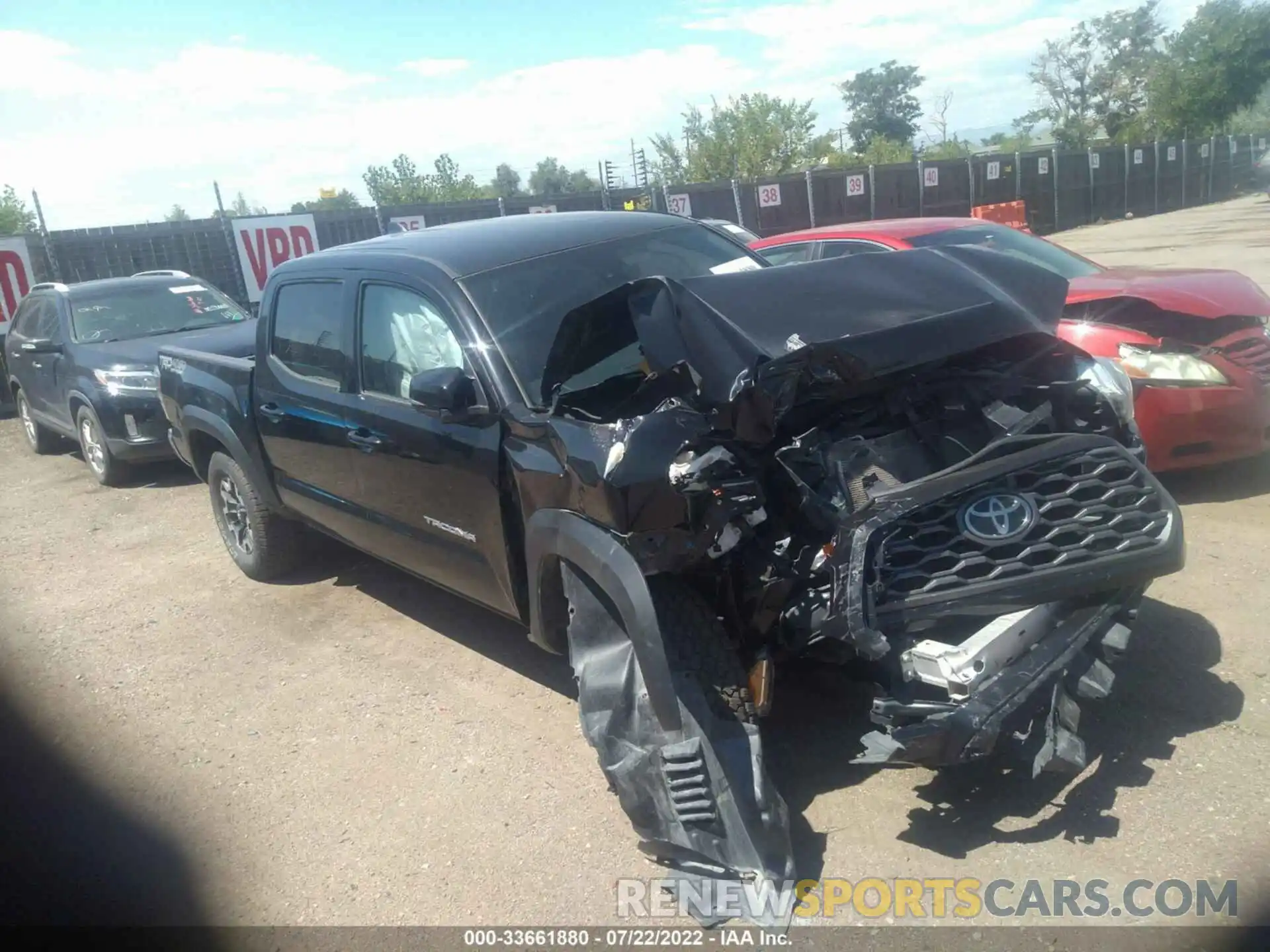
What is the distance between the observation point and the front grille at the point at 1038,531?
3.02m

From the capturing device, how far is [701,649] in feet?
10.5

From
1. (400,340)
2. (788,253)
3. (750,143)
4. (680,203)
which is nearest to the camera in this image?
(400,340)

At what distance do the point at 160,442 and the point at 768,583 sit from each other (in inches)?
279

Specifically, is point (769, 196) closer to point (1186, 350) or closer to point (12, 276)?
point (12, 276)

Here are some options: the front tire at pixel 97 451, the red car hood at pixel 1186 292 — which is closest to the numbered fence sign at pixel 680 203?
the front tire at pixel 97 451

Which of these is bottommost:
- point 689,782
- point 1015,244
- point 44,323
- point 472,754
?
point 472,754

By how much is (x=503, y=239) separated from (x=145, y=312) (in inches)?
259

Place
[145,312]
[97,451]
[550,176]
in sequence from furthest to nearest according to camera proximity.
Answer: [550,176] < [145,312] < [97,451]

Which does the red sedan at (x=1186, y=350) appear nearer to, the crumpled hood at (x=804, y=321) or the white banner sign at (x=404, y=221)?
the crumpled hood at (x=804, y=321)

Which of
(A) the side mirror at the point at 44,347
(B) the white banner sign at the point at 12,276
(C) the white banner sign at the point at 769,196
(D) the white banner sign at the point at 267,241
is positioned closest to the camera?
(A) the side mirror at the point at 44,347

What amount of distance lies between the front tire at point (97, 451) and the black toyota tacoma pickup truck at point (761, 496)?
557 cm

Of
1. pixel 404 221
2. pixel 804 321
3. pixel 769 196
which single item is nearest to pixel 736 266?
pixel 804 321

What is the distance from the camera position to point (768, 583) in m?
3.22

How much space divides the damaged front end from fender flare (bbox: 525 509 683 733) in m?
0.02
